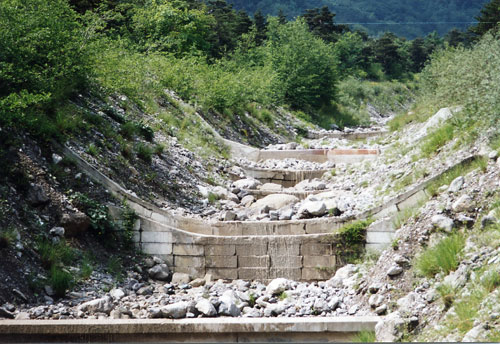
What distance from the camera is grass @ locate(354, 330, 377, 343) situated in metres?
6.10

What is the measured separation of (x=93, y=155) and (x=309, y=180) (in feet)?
20.0

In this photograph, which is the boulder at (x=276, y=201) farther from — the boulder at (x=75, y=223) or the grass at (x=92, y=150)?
the boulder at (x=75, y=223)

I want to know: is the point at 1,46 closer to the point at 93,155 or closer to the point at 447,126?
the point at 93,155

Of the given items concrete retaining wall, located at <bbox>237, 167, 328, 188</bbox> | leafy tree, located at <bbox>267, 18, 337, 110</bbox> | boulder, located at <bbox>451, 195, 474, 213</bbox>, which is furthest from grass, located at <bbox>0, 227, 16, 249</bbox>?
leafy tree, located at <bbox>267, 18, 337, 110</bbox>

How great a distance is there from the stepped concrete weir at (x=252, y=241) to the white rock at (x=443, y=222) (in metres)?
1.19

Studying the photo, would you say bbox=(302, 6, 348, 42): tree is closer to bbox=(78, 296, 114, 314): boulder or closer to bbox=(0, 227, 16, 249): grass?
bbox=(0, 227, 16, 249): grass

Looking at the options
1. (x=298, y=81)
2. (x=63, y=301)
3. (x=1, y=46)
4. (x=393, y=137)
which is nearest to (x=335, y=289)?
(x=63, y=301)

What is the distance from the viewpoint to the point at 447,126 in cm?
1025

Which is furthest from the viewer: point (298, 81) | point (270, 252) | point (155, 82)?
point (298, 81)

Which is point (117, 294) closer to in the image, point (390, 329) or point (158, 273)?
point (158, 273)

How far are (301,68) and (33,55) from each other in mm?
21256

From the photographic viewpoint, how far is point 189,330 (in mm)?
6453

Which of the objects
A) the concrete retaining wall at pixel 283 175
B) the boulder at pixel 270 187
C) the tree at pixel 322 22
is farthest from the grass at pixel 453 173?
the tree at pixel 322 22

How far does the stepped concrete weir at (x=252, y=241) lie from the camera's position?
900cm
